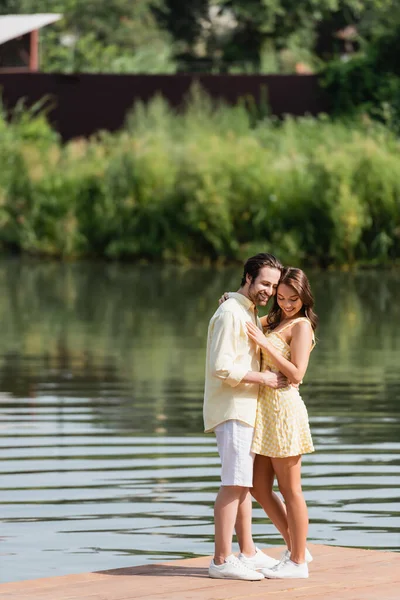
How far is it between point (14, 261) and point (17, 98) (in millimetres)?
10595

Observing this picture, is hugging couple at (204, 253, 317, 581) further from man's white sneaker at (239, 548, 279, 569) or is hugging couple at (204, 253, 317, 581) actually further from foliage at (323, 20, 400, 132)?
foliage at (323, 20, 400, 132)

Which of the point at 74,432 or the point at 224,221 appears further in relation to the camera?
the point at 224,221

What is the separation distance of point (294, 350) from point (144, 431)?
4.62m

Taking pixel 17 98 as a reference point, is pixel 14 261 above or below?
below

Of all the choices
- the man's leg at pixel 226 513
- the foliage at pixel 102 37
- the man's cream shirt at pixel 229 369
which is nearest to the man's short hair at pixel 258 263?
the man's cream shirt at pixel 229 369

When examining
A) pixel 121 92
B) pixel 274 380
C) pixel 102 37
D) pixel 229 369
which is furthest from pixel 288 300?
pixel 102 37

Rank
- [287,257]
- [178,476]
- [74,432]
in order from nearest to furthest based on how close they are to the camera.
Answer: [178,476]
[74,432]
[287,257]

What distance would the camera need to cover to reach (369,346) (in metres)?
16.2

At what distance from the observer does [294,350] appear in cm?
638

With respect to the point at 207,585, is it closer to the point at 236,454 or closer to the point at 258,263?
the point at 236,454

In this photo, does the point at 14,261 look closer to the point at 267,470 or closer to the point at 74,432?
the point at 74,432

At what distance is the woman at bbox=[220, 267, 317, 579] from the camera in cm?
627

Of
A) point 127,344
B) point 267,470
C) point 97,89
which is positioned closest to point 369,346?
point 127,344

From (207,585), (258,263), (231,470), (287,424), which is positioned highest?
(258,263)
